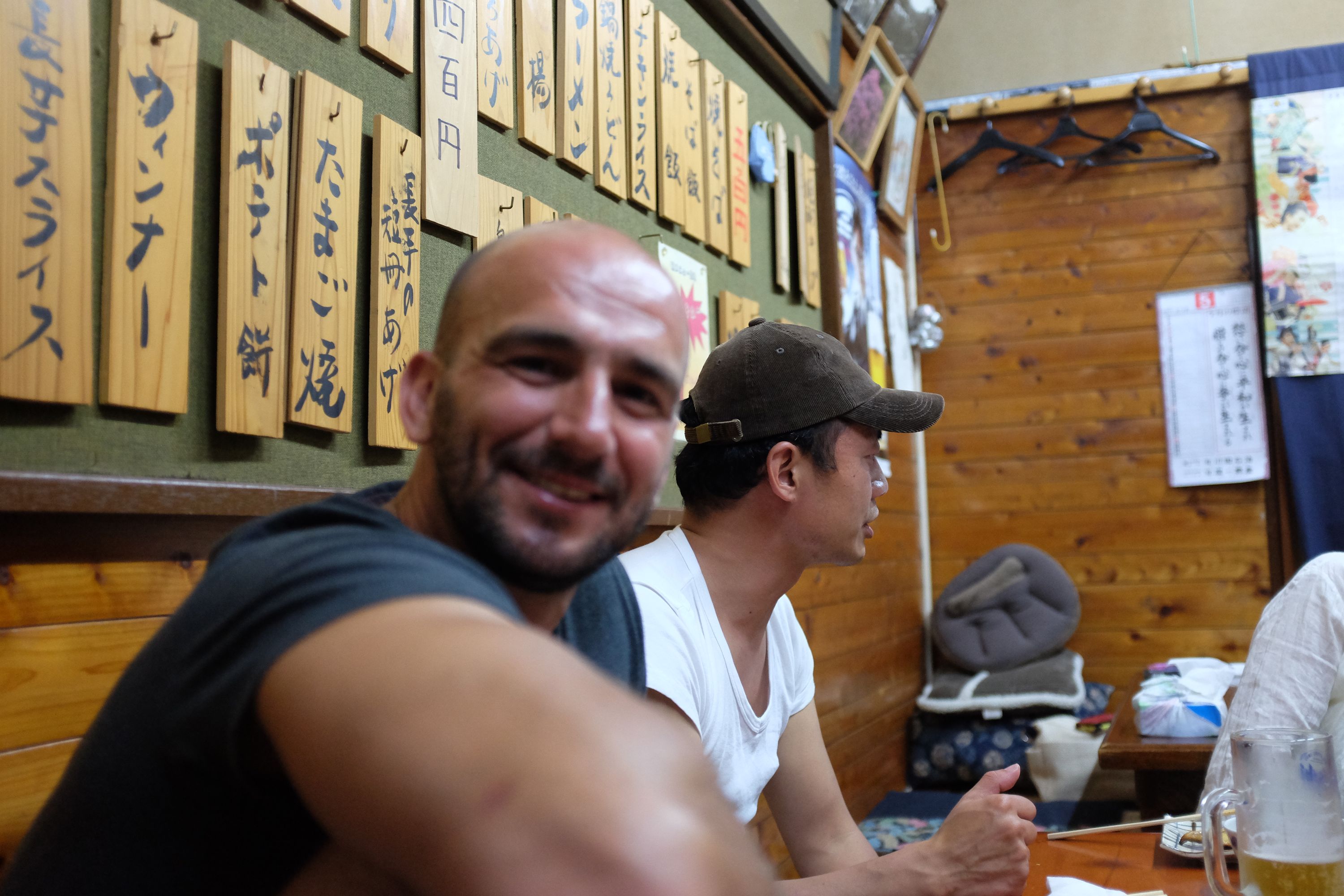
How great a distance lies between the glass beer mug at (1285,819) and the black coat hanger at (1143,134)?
4.00 m

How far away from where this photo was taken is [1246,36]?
4566mm

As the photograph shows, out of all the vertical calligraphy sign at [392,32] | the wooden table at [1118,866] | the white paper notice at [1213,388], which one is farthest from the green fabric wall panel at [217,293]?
the white paper notice at [1213,388]

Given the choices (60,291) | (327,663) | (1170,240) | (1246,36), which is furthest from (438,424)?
(1246,36)

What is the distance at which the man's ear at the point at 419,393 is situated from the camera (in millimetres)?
765

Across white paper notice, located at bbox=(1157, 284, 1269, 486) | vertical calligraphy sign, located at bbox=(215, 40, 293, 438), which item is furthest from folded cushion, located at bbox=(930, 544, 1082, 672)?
vertical calligraphy sign, located at bbox=(215, 40, 293, 438)

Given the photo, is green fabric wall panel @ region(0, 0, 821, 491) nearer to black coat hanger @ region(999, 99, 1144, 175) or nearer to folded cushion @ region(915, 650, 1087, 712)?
folded cushion @ region(915, 650, 1087, 712)

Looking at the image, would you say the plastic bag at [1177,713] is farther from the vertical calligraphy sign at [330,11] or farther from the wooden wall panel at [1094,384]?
the vertical calligraphy sign at [330,11]

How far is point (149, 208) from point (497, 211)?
70cm

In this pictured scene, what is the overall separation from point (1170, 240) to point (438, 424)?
14.9 ft

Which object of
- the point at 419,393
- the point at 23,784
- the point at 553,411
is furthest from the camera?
the point at 23,784

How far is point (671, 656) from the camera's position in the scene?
1319 mm

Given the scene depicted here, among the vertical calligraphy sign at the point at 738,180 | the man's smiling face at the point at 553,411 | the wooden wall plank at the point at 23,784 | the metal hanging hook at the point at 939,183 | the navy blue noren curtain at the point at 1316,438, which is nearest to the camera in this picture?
the man's smiling face at the point at 553,411

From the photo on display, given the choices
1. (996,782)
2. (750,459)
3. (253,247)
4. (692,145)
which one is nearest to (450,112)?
(253,247)

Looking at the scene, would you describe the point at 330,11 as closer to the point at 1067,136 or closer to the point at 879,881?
the point at 879,881
